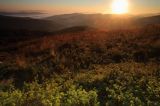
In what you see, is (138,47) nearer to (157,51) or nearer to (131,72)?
(157,51)

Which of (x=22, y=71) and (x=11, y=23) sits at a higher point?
(x=22, y=71)

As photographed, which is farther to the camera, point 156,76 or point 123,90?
point 156,76

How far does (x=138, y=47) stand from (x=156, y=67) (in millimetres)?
4109

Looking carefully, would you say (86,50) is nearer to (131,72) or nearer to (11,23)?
(131,72)

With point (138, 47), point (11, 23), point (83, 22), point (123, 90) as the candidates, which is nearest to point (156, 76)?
point (123, 90)

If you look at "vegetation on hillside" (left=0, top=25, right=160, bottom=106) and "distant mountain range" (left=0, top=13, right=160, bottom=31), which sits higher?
"vegetation on hillside" (left=0, top=25, right=160, bottom=106)

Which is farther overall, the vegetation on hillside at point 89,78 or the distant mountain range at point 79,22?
the distant mountain range at point 79,22

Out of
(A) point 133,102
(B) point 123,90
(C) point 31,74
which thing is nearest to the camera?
(A) point 133,102

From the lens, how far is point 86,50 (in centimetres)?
1512

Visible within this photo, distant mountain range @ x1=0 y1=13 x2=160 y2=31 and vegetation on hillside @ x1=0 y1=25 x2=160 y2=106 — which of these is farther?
distant mountain range @ x1=0 y1=13 x2=160 y2=31

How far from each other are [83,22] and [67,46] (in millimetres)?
102293

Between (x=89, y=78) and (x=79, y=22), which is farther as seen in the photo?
(x=79, y=22)

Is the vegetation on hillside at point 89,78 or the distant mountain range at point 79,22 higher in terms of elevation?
the vegetation on hillside at point 89,78

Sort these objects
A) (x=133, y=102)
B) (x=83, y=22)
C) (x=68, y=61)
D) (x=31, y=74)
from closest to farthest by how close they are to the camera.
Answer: (x=133, y=102) → (x=31, y=74) → (x=68, y=61) → (x=83, y=22)
